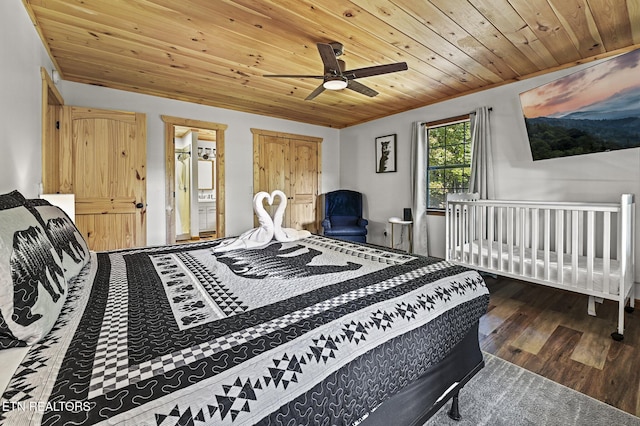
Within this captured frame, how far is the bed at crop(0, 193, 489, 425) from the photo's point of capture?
0.58m

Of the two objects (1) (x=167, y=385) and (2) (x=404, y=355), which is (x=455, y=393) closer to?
(2) (x=404, y=355)

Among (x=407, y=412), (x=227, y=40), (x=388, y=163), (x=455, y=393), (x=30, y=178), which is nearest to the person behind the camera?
(x=407, y=412)

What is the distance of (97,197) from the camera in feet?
10.9

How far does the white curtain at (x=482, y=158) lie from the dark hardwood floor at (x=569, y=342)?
51.2 inches

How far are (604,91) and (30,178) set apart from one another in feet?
15.3

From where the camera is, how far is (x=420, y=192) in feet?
14.4

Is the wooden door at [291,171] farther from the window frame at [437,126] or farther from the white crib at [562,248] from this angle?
the white crib at [562,248]

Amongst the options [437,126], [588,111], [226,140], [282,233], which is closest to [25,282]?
[282,233]

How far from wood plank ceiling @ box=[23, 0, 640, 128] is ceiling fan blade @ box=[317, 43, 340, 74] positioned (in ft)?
0.71

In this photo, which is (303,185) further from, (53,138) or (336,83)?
(53,138)

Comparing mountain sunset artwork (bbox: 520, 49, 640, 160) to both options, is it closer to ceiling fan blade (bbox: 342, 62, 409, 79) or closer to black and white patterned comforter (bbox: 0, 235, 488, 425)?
ceiling fan blade (bbox: 342, 62, 409, 79)

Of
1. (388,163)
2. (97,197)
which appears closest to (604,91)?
(388,163)

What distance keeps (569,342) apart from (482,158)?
2224mm

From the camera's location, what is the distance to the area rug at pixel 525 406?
144 cm
